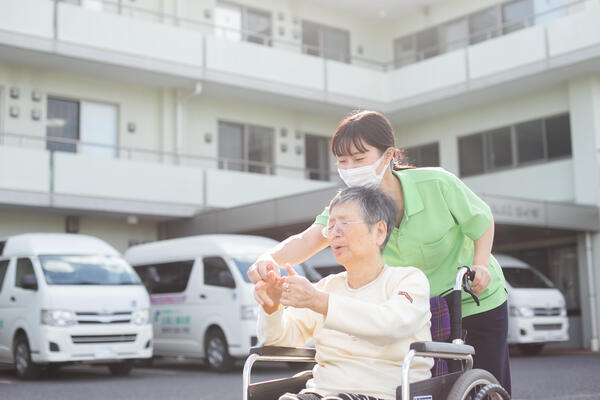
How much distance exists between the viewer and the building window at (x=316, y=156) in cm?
2359

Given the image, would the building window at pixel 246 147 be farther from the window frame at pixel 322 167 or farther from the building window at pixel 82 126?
the building window at pixel 82 126

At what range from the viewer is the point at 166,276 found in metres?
14.6

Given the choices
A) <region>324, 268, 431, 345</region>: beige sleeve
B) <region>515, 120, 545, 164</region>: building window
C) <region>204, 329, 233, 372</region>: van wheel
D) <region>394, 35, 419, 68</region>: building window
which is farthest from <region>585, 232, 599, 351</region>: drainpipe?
<region>324, 268, 431, 345</region>: beige sleeve

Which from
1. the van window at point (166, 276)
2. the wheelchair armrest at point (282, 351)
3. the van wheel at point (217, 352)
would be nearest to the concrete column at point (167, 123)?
the van window at point (166, 276)

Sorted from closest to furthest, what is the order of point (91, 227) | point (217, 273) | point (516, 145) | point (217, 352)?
point (217, 352) → point (217, 273) → point (91, 227) → point (516, 145)

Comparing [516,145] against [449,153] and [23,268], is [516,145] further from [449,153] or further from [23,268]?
[23,268]

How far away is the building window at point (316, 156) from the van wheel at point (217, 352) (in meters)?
10.6

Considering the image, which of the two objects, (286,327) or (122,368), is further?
(122,368)

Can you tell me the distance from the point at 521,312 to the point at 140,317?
24.0ft

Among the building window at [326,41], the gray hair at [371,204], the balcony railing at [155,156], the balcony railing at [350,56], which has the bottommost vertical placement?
the gray hair at [371,204]

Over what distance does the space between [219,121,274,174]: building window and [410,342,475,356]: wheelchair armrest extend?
18381 millimetres

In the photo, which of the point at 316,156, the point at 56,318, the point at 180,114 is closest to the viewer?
the point at 56,318

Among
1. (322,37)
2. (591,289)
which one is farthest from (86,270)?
(322,37)

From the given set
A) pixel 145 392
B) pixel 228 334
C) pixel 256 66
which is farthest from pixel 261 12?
pixel 145 392
